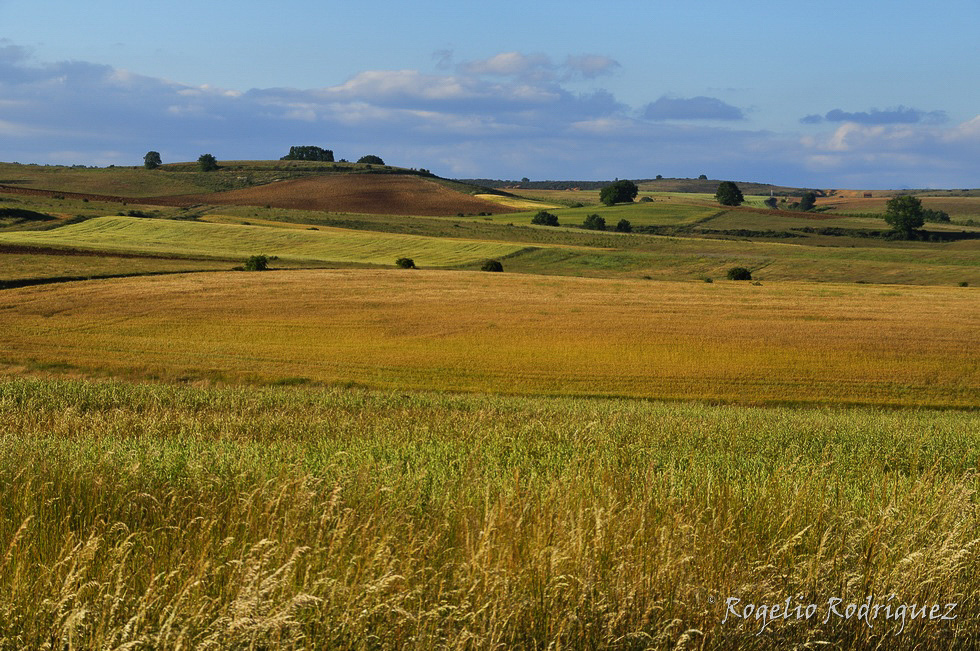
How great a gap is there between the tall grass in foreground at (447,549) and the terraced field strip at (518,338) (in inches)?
581

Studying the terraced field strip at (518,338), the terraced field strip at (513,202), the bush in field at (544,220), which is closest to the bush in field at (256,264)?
the terraced field strip at (518,338)

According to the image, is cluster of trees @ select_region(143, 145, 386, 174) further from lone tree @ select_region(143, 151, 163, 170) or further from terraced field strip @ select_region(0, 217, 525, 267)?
terraced field strip @ select_region(0, 217, 525, 267)

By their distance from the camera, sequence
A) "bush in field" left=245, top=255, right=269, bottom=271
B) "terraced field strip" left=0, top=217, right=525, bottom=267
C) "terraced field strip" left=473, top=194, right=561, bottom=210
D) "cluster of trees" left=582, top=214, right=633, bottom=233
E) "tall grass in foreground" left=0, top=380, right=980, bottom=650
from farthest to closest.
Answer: "terraced field strip" left=473, top=194, right=561, bottom=210 → "cluster of trees" left=582, top=214, right=633, bottom=233 → "terraced field strip" left=0, top=217, right=525, bottom=267 → "bush in field" left=245, top=255, right=269, bottom=271 → "tall grass in foreground" left=0, top=380, right=980, bottom=650

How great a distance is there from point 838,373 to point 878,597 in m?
20.8

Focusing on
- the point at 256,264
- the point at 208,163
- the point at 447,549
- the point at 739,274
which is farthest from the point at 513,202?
the point at 447,549

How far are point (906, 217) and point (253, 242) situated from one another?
7580 centimetres

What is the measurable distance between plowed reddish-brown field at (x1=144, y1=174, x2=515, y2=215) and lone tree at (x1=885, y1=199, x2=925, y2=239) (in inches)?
1998

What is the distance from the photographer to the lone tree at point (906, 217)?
105375 mm

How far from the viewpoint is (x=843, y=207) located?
156 metres

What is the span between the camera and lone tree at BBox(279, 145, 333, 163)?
185625 millimetres

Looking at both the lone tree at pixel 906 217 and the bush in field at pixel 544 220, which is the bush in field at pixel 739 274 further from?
the bush in field at pixel 544 220

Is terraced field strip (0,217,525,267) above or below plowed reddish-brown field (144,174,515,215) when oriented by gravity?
below

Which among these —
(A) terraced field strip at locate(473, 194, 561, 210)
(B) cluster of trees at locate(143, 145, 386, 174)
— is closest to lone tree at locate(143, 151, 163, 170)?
(B) cluster of trees at locate(143, 145, 386, 174)

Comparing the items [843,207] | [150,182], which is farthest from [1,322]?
[843,207]
